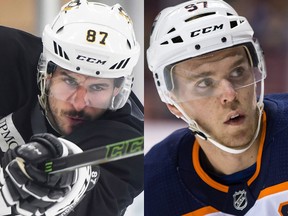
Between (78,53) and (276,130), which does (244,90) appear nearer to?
(276,130)

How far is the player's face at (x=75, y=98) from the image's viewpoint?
2840 mm

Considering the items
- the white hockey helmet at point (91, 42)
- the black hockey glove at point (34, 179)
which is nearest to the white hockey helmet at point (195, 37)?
the white hockey helmet at point (91, 42)

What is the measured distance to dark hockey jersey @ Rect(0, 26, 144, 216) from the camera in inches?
112

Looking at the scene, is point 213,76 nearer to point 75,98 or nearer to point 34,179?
point 75,98

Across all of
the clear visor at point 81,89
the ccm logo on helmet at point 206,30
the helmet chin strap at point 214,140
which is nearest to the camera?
the ccm logo on helmet at point 206,30

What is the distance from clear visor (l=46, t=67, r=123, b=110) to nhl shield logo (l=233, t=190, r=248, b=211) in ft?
2.20

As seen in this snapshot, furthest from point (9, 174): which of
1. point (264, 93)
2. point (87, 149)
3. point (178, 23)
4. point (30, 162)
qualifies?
point (264, 93)

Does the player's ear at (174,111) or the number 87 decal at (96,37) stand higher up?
the number 87 decal at (96,37)

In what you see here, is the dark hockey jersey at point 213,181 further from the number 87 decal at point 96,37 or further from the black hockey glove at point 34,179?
the number 87 decal at point 96,37

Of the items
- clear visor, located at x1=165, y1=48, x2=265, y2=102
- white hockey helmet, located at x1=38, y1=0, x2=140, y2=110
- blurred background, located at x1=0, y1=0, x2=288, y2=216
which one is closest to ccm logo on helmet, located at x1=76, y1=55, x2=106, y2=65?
white hockey helmet, located at x1=38, y1=0, x2=140, y2=110

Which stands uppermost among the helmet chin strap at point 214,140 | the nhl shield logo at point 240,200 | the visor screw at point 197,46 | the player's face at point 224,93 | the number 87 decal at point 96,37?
the visor screw at point 197,46

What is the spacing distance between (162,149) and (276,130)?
487 mm

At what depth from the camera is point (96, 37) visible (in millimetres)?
2766

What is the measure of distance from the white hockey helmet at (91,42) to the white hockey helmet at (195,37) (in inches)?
4.7
